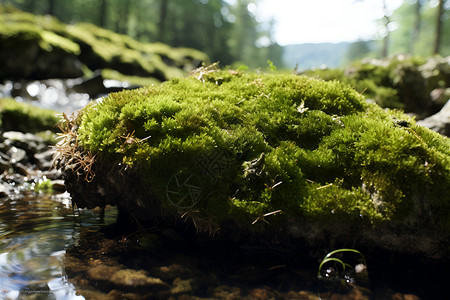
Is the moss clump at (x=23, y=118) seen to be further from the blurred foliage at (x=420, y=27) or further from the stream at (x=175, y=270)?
the blurred foliage at (x=420, y=27)

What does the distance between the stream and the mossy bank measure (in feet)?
0.62

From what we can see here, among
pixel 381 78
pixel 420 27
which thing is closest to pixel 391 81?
pixel 381 78

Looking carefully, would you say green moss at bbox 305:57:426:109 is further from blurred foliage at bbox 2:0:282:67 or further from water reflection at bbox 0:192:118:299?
blurred foliage at bbox 2:0:282:67

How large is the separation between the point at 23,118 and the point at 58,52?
687 cm

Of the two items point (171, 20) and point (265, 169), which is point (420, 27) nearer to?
point (171, 20)

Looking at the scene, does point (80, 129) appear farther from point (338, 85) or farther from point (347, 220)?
point (338, 85)

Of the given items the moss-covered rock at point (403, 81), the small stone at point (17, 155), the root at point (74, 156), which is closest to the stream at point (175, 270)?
the root at point (74, 156)

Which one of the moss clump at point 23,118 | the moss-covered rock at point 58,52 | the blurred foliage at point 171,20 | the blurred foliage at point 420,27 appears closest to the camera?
the moss clump at point 23,118

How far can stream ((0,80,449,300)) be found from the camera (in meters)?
2.55

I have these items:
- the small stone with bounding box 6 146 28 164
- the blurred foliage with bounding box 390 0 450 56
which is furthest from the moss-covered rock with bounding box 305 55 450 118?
the blurred foliage with bounding box 390 0 450 56

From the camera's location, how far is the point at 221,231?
3322mm

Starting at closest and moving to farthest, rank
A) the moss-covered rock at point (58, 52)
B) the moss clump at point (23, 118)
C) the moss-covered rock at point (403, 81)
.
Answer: the moss clump at point (23, 118) → the moss-covered rock at point (403, 81) → the moss-covered rock at point (58, 52)

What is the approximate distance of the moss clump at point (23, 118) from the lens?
29.9 feet

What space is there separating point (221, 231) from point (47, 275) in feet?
5.59
